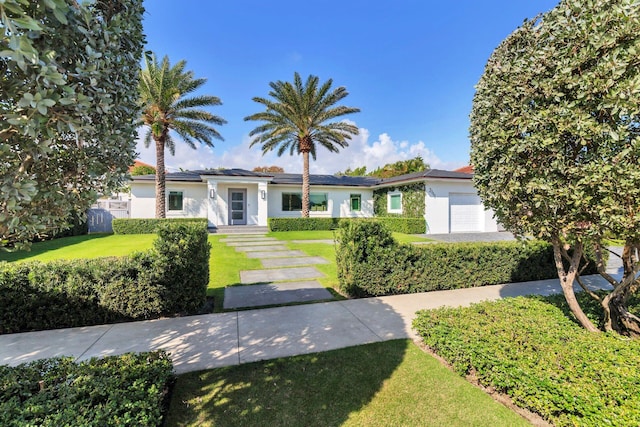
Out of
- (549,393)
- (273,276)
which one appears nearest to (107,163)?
(549,393)

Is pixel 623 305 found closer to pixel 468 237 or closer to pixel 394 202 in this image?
pixel 468 237

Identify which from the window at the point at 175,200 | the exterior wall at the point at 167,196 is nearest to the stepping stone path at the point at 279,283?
the exterior wall at the point at 167,196

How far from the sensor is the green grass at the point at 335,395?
2600mm

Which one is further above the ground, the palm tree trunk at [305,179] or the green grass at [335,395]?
the palm tree trunk at [305,179]

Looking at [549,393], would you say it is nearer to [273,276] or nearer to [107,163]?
[107,163]

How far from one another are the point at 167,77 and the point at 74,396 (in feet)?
57.2

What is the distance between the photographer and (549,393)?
2627 mm

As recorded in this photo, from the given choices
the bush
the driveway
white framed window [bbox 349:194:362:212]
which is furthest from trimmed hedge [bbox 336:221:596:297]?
white framed window [bbox 349:194:362:212]

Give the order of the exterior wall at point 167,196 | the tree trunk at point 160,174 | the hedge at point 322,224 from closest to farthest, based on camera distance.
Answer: the tree trunk at point 160,174
the hedge at point 322,224
the exterior wall at point 167,196

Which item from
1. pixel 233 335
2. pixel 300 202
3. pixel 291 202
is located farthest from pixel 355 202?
pixel 233 335

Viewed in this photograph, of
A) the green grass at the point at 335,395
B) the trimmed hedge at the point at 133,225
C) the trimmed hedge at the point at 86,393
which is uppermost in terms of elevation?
the trimmed hedge at the point at 133,225

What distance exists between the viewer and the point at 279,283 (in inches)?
280

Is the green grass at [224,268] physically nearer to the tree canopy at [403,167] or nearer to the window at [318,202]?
the window at [318,202]

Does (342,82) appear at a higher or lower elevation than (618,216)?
higher
